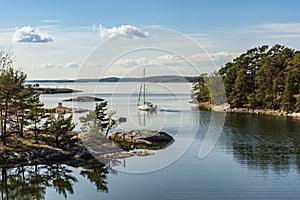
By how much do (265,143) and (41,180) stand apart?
59.2ft

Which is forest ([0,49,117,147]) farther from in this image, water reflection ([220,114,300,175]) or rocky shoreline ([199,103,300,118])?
rocky shoreline ([199,103,300,118])

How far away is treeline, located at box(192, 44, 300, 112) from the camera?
5538 cm

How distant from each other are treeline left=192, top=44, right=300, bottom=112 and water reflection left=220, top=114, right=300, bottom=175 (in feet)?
23.6

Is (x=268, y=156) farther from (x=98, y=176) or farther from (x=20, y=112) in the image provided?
(x=20, y=112)

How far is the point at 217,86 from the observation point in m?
74.8

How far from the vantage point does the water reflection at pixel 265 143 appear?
25500 mm

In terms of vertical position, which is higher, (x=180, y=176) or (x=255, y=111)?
(x=255, y=111)

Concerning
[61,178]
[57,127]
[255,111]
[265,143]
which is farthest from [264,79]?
[61,178]

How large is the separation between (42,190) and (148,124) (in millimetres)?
24850

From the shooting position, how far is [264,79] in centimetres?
6047

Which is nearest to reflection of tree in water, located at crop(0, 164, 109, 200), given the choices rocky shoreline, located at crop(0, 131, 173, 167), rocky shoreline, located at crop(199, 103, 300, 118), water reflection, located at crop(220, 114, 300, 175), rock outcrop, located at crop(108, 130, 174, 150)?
rocky shoreline, located at crop(0, 131, 173, 167)

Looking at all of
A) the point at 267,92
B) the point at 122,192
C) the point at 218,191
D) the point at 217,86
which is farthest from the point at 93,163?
the point at 217,86

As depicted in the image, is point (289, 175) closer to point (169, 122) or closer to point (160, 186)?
point (160, 186)

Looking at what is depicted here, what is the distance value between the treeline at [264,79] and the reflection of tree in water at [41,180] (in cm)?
3710
